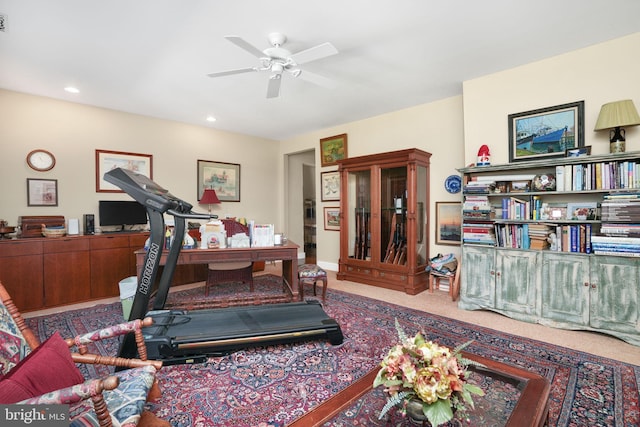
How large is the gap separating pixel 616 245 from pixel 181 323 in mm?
3893

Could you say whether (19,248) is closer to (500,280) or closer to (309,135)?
(309,135)

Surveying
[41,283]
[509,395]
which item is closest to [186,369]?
[509,395]

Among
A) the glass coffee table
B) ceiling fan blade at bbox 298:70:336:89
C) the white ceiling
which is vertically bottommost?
the glass coffee table

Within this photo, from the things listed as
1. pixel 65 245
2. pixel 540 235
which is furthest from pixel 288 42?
pixel 65 245

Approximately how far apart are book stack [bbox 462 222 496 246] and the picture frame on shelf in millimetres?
709

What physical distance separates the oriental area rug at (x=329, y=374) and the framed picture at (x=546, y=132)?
6.38 ft

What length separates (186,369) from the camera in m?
2.28

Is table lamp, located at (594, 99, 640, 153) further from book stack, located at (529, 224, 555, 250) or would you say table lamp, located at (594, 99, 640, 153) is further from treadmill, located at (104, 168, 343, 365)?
treadmill, located at (104, 168, 343, 365)

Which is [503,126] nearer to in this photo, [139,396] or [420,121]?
[420,121]

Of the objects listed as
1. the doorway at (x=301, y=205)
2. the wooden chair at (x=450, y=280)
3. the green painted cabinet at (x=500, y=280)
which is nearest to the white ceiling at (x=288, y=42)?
the green painted cabinet at (x=500, y=280)

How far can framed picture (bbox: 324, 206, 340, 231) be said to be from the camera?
18.7 ft

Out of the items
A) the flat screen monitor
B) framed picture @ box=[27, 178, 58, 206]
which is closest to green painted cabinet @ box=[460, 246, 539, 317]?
the flat screen monitor

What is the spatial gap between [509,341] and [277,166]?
211 inches

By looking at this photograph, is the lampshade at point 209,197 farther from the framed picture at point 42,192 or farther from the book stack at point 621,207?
the book stack at point 621,207
